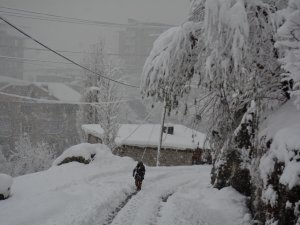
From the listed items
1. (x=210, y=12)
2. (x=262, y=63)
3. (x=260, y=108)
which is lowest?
(x=260, y=108)

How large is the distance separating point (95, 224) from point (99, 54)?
36.9 meters

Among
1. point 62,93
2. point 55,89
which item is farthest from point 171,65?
point 55,89

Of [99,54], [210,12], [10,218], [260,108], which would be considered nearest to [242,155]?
[260,108]

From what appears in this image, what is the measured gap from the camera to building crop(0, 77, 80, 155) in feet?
174

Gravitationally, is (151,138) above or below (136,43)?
below

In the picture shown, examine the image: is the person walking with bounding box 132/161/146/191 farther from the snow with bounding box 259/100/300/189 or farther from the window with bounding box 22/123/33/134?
the window with bounding box 22/123/33/134

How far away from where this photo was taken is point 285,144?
30.2ft

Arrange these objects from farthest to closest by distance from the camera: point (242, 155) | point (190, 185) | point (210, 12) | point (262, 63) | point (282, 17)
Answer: point (190, 185) < point (242, 155) < point (262, 63) < point (282, 17) < point (210, 12)

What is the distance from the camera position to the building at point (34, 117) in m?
52.9

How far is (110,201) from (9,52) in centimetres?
7934

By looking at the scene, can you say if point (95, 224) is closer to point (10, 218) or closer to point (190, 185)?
point (10, 218)

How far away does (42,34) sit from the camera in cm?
15925

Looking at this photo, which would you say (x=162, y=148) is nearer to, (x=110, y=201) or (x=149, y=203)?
(x=149, y=203)

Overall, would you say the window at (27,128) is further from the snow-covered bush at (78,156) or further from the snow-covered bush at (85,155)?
the snow-covered bush at (78,156)
